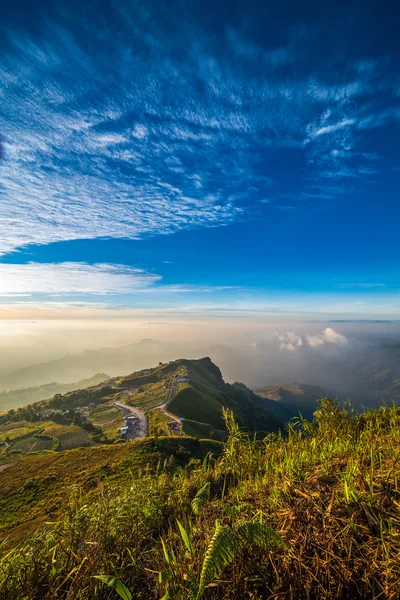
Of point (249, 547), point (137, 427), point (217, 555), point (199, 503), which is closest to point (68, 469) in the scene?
point (137, 427)

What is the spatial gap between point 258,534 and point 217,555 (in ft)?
1.92

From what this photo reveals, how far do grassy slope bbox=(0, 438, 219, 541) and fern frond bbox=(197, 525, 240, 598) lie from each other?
5167cm

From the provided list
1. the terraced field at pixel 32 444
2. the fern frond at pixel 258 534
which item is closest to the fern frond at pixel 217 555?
the fern frond at pixel 258 534

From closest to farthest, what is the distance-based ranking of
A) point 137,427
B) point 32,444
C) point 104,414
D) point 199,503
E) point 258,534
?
point 258,534 → point 199,503 → point 32,444 → point 137,427 → point 104,414

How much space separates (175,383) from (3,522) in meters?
119

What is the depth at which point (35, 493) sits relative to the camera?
54250mm

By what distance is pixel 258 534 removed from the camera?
2.76 meters

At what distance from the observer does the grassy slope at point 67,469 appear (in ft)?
157

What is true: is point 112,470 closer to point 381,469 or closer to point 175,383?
point 381,469

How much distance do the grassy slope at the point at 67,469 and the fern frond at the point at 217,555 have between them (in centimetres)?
5167

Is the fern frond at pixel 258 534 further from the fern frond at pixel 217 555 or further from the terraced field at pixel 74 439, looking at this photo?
the terraced field at pixel 74 439

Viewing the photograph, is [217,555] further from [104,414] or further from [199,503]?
[104,414]

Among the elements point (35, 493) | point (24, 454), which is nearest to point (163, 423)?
point (24, 454)

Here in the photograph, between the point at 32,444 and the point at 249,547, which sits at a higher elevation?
the point at 249,547
